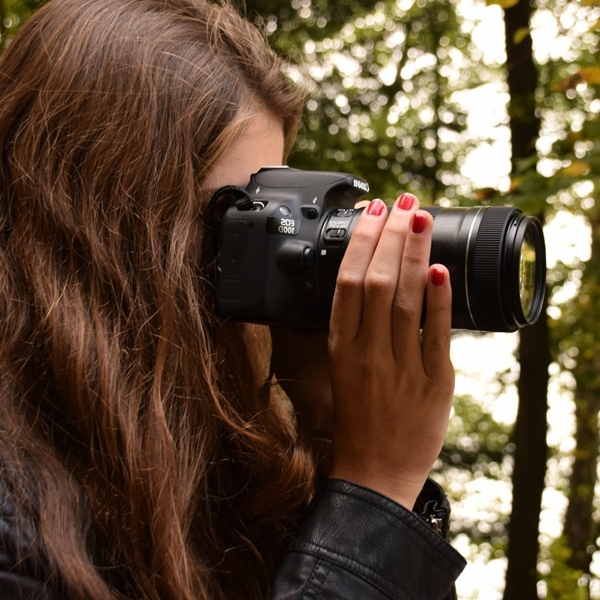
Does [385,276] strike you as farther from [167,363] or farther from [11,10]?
[11,10]

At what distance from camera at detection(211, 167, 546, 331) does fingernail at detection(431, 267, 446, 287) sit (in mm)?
48

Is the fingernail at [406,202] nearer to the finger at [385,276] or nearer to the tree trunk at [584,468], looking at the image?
the finger at [385,276]

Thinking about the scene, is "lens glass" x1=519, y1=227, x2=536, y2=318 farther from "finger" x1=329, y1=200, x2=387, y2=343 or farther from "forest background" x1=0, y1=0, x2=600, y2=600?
"forest background" x1=0, y1=0, x2=600, y2=600

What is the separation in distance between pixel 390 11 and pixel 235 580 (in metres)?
4.50

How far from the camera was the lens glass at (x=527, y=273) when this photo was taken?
1.01 metres

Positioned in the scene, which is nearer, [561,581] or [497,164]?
[561,581]

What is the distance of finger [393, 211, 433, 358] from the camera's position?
94cm

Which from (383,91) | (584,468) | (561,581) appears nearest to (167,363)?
(561,581)

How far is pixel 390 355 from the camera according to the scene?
0.98 meters

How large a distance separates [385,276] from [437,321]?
0.09 metres

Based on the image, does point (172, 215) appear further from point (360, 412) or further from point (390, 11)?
point (390, 11)

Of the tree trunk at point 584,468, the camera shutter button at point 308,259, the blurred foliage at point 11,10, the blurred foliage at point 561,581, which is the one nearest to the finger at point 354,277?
the camera shutter button at point 308,259

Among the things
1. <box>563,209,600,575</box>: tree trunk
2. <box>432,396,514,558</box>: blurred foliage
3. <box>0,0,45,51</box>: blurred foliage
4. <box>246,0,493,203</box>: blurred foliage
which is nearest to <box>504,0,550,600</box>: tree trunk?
<box>246,0,493,203</box>: blurred foliage

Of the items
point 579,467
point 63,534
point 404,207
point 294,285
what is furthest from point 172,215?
point 579,467
